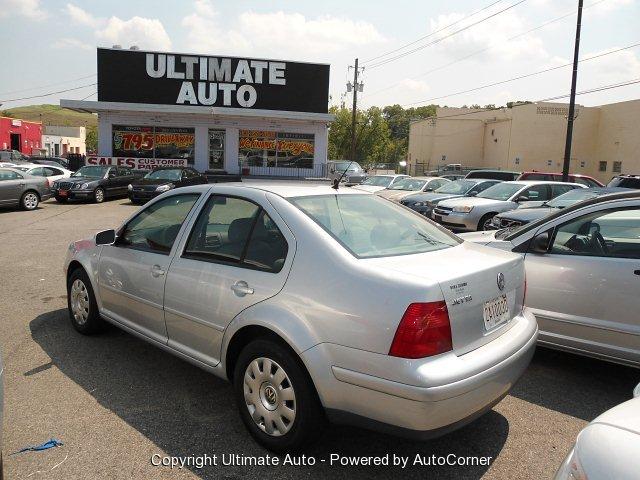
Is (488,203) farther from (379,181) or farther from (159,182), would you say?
(159,182)

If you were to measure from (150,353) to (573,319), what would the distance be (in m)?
3.70

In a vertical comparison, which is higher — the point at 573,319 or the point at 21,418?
the point at 573,319

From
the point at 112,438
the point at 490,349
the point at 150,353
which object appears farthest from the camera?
the point at 150,353

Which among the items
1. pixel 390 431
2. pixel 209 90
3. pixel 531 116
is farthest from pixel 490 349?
pixel 531 116

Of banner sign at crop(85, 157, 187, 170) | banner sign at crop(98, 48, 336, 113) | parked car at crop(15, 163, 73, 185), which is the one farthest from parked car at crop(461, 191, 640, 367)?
banner sign at crop(98, 48, 336, 113)

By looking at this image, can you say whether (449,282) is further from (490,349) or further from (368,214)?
(368,214)

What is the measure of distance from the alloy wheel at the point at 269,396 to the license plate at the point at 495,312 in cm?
121

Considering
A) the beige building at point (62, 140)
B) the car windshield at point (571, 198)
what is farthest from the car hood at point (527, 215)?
the beige building at point (62, 140)

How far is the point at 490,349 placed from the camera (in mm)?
3016

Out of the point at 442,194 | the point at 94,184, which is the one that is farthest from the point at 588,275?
the point at 94,184

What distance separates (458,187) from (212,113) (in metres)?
15.6

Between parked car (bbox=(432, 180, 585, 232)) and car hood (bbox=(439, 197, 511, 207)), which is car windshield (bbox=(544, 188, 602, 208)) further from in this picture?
car hood (bbox=(439, 197, 511, 207))

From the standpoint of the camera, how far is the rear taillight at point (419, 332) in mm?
2643

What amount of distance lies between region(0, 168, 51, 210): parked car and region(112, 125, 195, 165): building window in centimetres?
1177
